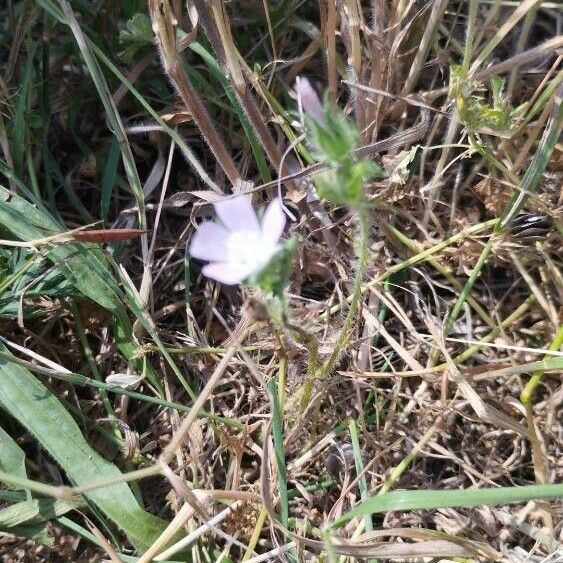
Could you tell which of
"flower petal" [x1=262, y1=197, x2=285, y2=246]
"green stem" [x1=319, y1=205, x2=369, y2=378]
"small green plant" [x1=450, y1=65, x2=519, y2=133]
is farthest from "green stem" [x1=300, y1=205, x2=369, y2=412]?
"small green plant" [x1=450, y1=65, x2=519, y2=133]

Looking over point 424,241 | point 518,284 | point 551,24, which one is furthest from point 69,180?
point 551,24

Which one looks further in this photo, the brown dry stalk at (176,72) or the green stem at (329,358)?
the brown dry stalk at (176,72)

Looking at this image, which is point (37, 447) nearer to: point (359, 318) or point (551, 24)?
point (359, 318)

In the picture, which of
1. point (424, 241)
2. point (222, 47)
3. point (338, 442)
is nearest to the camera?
point (222, 47)

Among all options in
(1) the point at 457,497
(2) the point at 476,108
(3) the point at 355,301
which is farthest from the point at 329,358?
(2) the point at 476,108

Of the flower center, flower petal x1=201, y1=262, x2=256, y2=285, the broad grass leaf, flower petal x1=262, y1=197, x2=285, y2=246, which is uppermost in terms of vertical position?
flower petal x1=262, y1=197, x2=285, y2=246

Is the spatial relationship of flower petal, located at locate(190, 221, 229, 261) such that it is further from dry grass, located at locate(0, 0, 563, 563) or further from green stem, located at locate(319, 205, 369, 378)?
dry grass, located at locate(0, 0, 563, 563)

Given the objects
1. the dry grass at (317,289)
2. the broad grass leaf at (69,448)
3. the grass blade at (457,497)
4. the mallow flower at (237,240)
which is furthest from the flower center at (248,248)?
the broad grass leaf at (69,448)

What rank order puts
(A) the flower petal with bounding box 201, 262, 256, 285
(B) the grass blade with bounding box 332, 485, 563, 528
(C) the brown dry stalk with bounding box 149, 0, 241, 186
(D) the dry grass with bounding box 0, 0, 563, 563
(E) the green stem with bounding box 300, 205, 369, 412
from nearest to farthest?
(A) the flower petal with bounding box 201, 262, 256, 285
(B) the grass blade with bounding box 332, 485, 563, 528
(E) the green stem with bounding box 300, 205, 369, 412
(C) the brown dry stalk with bounding box 149, 0, 241, 186
(D) the dry grass with bounding box 0, 0, 563, 563

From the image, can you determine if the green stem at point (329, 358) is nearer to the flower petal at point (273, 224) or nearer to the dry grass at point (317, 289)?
the dry grass at point (317, 289)
